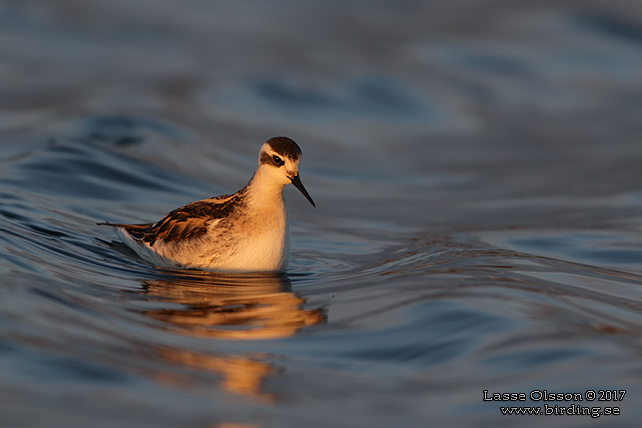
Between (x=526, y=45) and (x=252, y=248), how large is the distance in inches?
563

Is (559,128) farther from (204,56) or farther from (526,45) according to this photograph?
(204,56)

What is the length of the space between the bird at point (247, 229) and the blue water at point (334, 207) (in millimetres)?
195

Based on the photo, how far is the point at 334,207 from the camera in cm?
1366

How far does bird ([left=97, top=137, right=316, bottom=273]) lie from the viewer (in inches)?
375

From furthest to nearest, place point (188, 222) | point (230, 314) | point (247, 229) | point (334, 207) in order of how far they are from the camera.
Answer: point (334, 207) < point (188, 222) < point (247, 229) < point (230, 314)

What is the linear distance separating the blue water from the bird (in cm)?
20

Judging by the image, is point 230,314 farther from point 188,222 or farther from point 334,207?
point 334,207

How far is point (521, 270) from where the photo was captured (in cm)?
988

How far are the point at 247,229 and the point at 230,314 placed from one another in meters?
1.37

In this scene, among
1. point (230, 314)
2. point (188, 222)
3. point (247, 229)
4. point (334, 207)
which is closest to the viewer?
point (230, 314)

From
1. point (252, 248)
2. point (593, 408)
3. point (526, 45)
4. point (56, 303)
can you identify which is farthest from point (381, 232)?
point (526, 45)

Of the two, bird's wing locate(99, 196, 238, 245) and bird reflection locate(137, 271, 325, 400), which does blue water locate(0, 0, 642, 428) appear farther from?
bird's wing locate(99, 196, 238, 245)

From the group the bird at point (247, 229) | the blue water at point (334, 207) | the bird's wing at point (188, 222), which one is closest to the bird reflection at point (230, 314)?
the blue water at point (334, 207)

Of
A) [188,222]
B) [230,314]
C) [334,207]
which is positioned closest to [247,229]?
[188,222]
